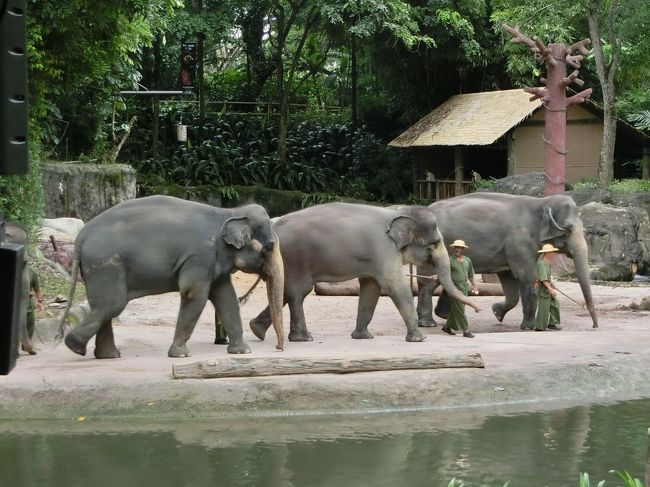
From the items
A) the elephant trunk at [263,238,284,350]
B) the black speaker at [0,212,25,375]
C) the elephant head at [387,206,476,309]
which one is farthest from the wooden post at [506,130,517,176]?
the black speaker at [0,212,25,375]

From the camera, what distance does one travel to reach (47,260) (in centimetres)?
1532

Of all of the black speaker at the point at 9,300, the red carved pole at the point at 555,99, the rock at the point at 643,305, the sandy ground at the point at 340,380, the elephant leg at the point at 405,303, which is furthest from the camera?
the red carved pole at the point at 555,99

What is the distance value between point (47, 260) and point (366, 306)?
5.64 m

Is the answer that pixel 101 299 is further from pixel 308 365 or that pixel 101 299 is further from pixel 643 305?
pixel 643 305

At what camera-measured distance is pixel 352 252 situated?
11.6m

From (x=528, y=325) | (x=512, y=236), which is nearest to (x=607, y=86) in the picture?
(x=512, y=236)

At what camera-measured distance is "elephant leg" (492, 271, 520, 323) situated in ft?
45.0

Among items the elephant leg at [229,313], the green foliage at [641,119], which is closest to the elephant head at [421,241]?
the elephant leg at [229,313]

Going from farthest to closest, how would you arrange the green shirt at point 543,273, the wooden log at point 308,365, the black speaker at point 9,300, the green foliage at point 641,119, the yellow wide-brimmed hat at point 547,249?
the green foliage at point 641,119 → the yellow wide-brimmed hat at point 547,249 → the green shirt at point 543,273 → the wooden log at point 308,365 → the black speaker at point 9,300

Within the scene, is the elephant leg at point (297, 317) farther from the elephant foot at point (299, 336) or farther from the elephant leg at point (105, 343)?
the elephant leg at point (105, 343)

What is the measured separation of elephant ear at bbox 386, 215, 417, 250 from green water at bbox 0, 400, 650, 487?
2.73 metres

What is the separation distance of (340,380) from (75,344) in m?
2.67

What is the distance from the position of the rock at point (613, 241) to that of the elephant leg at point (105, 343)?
11.3 metres

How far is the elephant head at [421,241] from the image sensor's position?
11703 mm
